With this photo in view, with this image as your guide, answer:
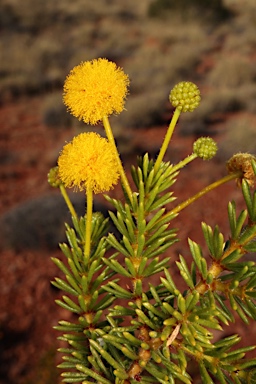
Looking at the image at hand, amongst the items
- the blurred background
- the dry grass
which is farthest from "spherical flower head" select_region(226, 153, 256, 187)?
the dry grass

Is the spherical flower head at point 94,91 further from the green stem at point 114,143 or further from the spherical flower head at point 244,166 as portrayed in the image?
the spherical flower head at point 244,166

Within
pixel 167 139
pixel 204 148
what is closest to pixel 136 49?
pixel 204 148

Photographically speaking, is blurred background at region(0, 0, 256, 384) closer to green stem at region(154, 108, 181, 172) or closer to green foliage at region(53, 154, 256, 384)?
green foliage at region(53, 154, 256, 384)

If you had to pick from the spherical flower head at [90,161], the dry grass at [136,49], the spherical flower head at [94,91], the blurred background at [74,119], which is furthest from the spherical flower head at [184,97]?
the dry grass at [136,49]

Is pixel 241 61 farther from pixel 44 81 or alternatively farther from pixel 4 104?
pixel 4 104

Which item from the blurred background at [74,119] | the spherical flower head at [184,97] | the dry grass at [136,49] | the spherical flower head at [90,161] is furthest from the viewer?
the dry grass at [136,49]

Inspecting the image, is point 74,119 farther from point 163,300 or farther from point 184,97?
point 163,300

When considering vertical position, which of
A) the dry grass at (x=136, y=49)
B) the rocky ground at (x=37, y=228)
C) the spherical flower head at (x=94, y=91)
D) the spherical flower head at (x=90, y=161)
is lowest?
the spherical flower head at (x=90, y=161)

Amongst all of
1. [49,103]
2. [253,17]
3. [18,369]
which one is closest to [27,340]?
[18,369]
